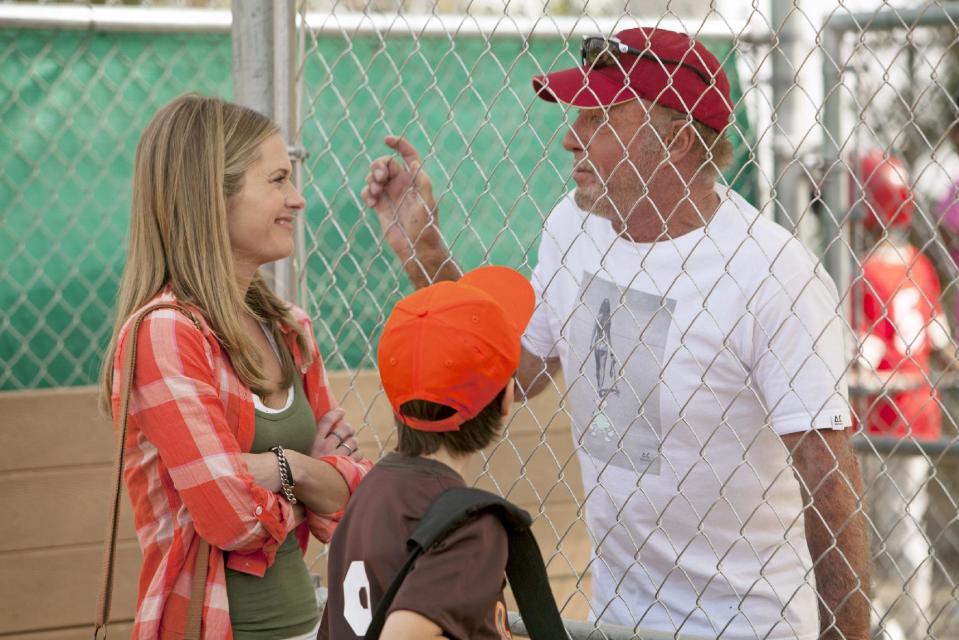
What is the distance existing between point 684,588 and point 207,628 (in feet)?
3.25

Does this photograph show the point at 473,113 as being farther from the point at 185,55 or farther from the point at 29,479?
the point at 29,479

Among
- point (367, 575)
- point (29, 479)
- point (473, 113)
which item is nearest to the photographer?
point (367, 575)

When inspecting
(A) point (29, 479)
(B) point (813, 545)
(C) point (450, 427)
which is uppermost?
(C) point (450, 427)

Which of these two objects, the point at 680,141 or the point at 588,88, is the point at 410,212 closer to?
the point at 588,88

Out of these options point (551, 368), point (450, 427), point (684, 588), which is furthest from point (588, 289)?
point (450, 427)

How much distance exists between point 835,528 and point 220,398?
1.22 metres

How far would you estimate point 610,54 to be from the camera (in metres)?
2.70

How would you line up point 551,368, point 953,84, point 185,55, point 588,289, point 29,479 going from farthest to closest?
1. point 953,84
2. point 185,55
3. point 29,479
4. point 551,368
5. point 588,289

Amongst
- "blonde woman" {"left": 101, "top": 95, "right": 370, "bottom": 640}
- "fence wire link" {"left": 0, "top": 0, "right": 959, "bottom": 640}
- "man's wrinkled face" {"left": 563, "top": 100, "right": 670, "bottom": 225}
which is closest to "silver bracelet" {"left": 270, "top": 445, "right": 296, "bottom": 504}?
"blonde woman" {"left": 101, "top": 95, "right": 370, "bottom": 640}

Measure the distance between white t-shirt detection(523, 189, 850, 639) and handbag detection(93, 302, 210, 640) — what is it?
878 mm

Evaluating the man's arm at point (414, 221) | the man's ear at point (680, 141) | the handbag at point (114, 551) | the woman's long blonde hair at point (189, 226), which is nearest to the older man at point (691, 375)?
the man's ear at point (680, 141)

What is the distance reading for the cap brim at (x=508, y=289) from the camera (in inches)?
84.8

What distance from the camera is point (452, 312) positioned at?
1966 millimetres

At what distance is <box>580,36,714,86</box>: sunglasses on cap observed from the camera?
2.69 metres
